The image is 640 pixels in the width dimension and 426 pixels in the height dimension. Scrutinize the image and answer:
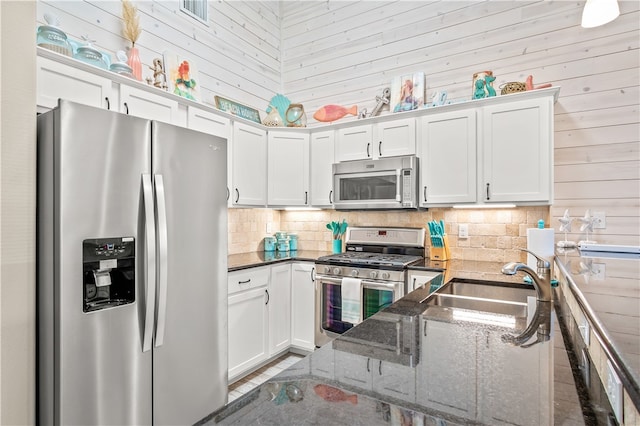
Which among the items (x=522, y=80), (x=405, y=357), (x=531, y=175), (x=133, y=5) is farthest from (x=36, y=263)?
(x=522, y=80)


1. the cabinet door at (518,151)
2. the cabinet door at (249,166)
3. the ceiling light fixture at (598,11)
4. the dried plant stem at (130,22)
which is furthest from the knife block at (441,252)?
the dried plant stem at (130,22)

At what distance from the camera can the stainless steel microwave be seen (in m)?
3.03

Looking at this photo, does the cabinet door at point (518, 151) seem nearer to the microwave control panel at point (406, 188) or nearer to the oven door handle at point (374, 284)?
the microwave control panel at point (406, 188)

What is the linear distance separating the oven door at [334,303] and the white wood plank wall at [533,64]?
1.48 metres

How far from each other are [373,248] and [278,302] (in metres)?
1.08

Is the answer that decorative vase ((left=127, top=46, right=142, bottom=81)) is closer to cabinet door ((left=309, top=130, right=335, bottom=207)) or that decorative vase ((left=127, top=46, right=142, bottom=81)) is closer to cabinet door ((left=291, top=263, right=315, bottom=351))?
cabinet door ((left=309, top=130, right=335, bottom=207))

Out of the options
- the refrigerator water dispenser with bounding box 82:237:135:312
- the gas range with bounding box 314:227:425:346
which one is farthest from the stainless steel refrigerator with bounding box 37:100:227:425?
the gas range with bounding box 314:227:425:346

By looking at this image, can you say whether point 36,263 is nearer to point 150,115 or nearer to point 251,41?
point 150,115

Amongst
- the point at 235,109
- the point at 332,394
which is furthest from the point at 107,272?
the point at 235,109

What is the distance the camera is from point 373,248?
3457 millimetres

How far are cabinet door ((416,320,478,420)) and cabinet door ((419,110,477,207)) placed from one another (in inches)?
75.2

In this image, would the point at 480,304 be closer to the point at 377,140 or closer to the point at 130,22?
the point at 377,140

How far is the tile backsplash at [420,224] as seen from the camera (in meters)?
2.91

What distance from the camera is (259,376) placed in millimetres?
3006
